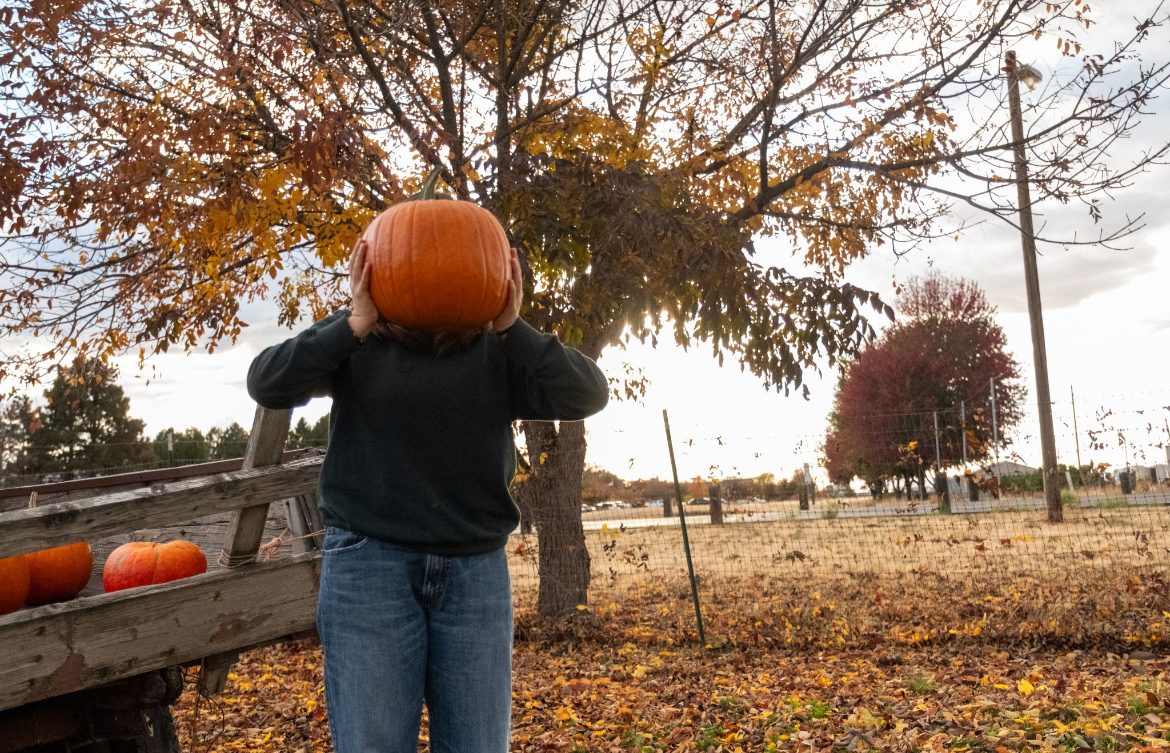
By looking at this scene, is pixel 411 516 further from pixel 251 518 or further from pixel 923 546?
pixel 923 546

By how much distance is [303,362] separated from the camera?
6.35ft

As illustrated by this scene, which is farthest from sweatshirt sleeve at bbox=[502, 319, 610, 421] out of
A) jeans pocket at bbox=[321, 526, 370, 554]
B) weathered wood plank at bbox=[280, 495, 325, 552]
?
weathered wood plank at bbox=[280, 495, 325, 552]

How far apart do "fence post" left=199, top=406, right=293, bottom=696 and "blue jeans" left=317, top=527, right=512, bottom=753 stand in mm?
776

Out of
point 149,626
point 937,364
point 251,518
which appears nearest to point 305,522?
point 251,518

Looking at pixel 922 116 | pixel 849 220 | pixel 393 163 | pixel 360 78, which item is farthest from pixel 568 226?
pixel 849 220

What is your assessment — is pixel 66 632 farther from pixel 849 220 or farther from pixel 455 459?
pixel 849 220

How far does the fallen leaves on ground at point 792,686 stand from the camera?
4.42 metres

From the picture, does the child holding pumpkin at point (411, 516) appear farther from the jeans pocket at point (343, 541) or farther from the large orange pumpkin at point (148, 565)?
the large orange pumpkin at point (148, 565)

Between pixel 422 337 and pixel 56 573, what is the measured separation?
1.86 metres

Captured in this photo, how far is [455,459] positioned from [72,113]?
20.6 feet

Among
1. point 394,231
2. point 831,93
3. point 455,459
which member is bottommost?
point 455,459

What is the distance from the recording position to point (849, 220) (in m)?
9.44

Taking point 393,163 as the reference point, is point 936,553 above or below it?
below

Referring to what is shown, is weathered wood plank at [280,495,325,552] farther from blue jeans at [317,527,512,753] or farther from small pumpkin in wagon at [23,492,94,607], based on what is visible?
blue jeans at [317,527,512,753]
